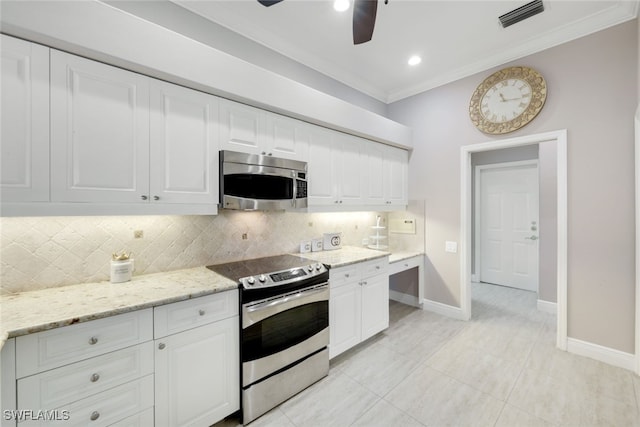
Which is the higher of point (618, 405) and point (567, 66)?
point (567, 66)

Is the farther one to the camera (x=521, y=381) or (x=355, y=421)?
(x=521, y=381)

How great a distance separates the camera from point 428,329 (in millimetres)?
3119

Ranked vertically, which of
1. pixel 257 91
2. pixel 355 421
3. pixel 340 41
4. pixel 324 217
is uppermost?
pixel 340 41

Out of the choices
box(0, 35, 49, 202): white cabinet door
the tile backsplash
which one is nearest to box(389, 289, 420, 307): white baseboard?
the tile backsplash

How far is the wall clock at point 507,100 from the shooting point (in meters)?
2.76

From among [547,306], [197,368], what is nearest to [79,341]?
[197,368]

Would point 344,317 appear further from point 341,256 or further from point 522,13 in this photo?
point 522,13

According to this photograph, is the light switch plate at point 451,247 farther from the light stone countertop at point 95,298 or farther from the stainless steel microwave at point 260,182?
the light stone countertop at point 95,298

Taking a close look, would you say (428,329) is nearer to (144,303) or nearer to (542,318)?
(542,318)

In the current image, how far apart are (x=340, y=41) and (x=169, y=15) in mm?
1564

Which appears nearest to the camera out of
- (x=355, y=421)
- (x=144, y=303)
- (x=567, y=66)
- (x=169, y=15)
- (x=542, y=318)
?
(x=144, y=303)

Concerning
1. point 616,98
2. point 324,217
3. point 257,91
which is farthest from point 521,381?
point 257,91

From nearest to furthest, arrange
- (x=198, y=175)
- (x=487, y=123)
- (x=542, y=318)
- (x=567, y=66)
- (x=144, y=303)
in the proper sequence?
(x=144, y=303)
(x=198, y=175)
(x=567, y=66)
(x=487, y=123)
(x=542, y=318)

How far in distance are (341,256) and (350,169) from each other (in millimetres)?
1020
